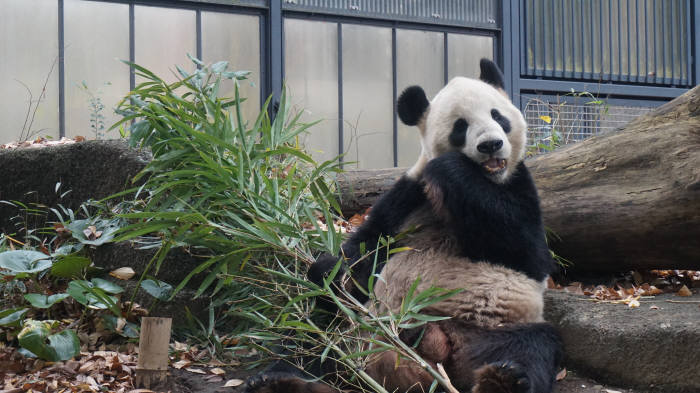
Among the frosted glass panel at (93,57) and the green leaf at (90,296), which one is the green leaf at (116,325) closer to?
the green leaf at (90,296)

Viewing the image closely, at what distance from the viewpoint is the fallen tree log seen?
3.78 metres

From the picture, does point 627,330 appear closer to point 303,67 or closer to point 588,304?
point 588,304

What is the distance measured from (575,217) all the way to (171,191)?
84.9 inches

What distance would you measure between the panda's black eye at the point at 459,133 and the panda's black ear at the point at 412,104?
264 millimetres

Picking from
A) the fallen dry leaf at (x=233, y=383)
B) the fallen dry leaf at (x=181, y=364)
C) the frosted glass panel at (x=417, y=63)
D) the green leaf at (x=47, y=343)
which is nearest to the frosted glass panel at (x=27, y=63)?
the frosted glass panel at (x=417, y=63)

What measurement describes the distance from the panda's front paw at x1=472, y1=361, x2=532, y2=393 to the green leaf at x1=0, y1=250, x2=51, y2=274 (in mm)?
2156

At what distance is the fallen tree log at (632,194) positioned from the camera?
149 inches

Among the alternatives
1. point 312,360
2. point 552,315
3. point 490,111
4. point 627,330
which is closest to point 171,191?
point 312,360

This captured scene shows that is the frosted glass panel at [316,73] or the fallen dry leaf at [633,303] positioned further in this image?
the frosted glass panel at [316,73]

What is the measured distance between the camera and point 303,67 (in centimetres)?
890

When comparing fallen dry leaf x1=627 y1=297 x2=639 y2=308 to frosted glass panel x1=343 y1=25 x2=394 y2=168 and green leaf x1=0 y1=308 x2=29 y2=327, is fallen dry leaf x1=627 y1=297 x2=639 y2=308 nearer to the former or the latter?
green leaf x1=0 y1=308 x2=29 y2=327

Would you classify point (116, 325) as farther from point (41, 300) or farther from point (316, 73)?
point (316, 73)

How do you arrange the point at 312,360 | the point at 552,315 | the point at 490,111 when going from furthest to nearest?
the point at 552,315
the point at 490,111
the point at 312,360

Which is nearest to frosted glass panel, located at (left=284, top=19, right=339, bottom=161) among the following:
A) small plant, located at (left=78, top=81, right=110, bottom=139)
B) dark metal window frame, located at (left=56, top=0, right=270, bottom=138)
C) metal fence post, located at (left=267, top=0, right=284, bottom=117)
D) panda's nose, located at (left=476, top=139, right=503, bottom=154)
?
metal fence post, located at (left=267, top=0, right=284, bottom=117)
